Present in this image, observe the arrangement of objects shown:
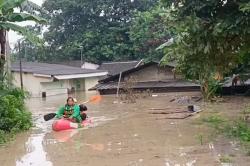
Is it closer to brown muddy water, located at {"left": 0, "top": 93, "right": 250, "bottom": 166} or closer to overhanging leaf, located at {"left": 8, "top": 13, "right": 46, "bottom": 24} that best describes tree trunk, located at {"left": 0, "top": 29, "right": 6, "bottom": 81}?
overhanging leaf, located at {"left": 8, "top": 13, "right": 46, "bottom": 24}

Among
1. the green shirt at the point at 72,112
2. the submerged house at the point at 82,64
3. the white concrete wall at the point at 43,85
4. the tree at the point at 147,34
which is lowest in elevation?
the green shirt at the point at 72,112

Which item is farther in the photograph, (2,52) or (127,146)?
(2,52)

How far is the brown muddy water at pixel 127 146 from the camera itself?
32.2 ft

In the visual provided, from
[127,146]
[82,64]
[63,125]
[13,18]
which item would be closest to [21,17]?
[13,18]

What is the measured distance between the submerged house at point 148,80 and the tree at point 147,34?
12.3 meters

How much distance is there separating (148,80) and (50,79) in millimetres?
9347

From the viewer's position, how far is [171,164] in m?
9.37

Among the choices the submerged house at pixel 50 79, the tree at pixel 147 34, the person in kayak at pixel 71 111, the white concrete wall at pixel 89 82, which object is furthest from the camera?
the tree at pixel 147 34

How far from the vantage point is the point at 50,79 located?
131ft

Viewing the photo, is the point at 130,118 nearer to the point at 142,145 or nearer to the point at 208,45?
the point at 142,145

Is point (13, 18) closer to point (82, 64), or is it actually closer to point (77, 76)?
point (77, 76)

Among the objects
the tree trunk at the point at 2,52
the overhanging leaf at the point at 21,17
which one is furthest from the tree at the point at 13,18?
the tree trunk at the point at 2,52

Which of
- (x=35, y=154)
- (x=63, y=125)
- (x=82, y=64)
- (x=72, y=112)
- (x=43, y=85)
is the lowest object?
(x=35, y=154)

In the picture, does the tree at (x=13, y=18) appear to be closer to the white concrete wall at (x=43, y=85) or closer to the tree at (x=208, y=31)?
the tree at (x=208, y=31)
